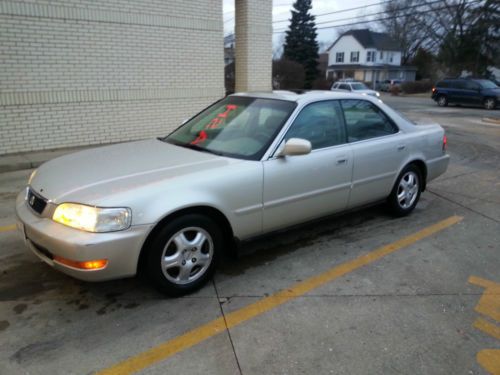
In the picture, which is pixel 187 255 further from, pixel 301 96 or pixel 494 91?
pixel 494 91

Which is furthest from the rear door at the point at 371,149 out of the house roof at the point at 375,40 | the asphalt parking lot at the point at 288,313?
the house roof at the point at 375,40

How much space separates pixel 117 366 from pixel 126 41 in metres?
7.75

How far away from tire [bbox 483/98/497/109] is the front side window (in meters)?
22.5

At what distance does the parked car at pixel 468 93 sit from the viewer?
22.8 m

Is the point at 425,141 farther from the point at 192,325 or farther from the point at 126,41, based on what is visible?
the point at 126,41

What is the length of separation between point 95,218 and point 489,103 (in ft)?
82.7

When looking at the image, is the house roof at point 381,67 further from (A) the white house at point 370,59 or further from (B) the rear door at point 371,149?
(B) the rear door at point 371,149

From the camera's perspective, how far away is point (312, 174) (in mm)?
3881

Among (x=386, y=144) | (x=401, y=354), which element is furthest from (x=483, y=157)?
(x=401, y=354)

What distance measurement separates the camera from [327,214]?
14.0ft

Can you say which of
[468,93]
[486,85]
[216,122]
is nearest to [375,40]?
[468,93]

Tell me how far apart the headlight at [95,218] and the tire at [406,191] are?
3265mm

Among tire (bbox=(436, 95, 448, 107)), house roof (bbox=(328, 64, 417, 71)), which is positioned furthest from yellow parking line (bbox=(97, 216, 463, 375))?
house roof (bbox=(328, 64, 417, 71))

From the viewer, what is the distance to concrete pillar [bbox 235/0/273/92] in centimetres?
1041
